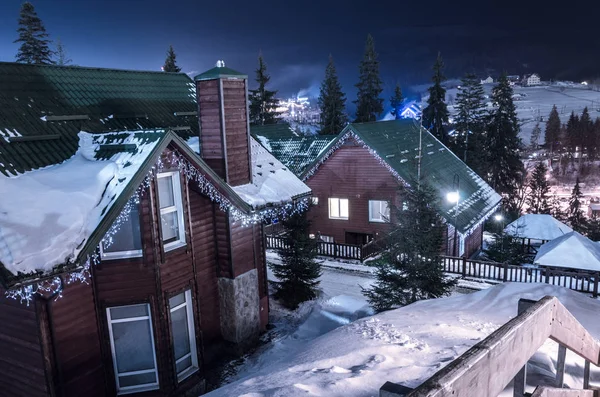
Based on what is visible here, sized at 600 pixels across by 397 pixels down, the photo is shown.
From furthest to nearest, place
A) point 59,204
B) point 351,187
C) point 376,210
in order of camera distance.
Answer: point 351,187
point 376,210
point 59,204

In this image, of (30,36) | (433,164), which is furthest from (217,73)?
(30,36)

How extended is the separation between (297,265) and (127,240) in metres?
7.63

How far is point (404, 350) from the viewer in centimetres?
631

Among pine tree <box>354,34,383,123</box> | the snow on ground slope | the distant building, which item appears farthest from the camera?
the distant building

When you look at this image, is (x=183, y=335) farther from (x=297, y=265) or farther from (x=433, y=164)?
(x=433, y=164)

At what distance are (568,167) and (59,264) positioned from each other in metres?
95.8

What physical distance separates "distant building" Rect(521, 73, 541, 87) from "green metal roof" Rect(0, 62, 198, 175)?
19283 centimetres

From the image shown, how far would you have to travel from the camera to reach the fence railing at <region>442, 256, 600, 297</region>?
53.8 ft

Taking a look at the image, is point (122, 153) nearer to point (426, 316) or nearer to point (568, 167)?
point (426, 316)

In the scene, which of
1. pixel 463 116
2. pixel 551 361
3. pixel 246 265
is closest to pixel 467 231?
pixel 246 265

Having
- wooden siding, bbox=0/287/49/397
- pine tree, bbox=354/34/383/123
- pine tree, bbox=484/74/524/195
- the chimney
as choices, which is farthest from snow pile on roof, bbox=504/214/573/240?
pine tree, bbox=354/34/383/123

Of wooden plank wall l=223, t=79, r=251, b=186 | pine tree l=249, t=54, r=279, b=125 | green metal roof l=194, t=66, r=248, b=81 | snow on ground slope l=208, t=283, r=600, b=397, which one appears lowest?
snow on ground slope l=208, t=283, r=600, b=397

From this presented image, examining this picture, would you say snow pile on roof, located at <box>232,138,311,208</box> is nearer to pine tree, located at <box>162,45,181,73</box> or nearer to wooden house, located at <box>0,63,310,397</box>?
wooden house, located at <box>0,63,310,397</box>

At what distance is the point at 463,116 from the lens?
48312 mm
